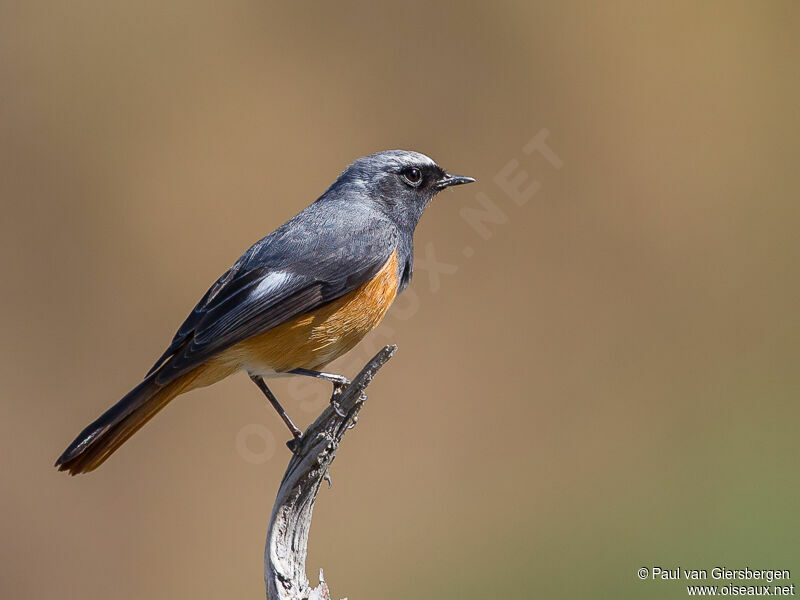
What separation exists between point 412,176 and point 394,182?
0.12m

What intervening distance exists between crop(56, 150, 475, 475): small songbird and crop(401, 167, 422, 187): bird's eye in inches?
14.4

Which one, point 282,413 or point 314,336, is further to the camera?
point 282,413

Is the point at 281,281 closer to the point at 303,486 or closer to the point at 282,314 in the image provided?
the point at 282,314

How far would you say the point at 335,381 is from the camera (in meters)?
3.90

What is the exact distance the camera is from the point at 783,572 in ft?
16.5

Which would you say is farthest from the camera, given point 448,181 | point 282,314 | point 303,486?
point 448,181

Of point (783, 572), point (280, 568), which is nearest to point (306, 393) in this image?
point (280, 568)

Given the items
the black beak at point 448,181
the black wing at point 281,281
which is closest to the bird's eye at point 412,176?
the black beak at point 448,181

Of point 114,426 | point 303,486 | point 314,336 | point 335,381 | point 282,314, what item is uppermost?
point 114,426

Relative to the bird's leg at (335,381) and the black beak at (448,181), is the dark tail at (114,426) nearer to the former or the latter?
the bird's leg at (335,381)

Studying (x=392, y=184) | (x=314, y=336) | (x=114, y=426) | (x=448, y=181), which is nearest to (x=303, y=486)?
(x=314, y=336)

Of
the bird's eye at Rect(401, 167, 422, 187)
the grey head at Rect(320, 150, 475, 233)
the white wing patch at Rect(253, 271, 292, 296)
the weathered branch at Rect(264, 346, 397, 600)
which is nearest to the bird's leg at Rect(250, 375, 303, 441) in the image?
the weathered branch at Rect(264, 346, 397, 600)

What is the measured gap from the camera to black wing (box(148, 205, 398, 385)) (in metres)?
3.75

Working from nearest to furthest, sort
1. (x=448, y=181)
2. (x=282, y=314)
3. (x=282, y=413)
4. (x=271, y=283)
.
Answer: (x=282, y=314) → (x=271, y=283) → (x=282, y=413) → (x=448, y=181)
